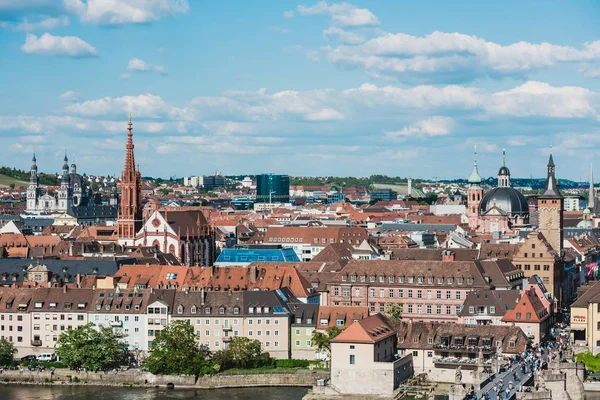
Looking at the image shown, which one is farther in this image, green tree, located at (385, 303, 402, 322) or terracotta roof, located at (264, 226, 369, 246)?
terracotta roof, located at (264, 226, 369, 246)

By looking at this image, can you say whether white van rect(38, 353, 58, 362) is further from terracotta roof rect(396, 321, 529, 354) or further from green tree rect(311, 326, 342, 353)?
terracotta roof rect(396, 321, 529, 354)

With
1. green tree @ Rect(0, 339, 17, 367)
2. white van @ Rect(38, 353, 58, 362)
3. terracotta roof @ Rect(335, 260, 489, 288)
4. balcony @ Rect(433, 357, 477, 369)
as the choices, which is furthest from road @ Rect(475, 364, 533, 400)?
green tree @ Rect(0, 339, 17, 367)

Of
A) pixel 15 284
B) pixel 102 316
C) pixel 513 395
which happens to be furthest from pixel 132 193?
pixel 513 395

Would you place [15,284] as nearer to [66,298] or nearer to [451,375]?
[66,298]

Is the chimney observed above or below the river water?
above

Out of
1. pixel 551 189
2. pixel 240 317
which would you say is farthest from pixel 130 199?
pixel 240 317

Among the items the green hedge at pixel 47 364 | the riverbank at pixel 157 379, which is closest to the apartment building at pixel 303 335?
the riverbank at pixel 157 379
